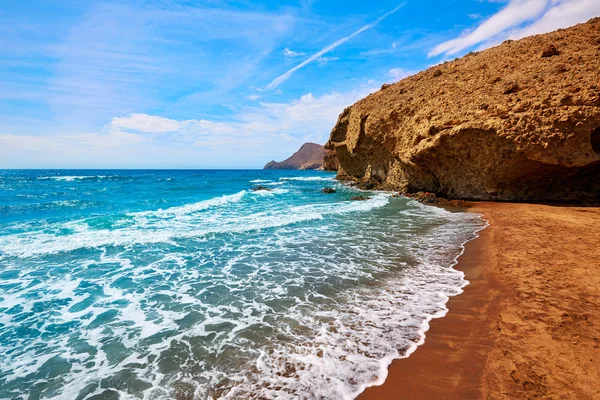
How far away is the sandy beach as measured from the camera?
11.1ft

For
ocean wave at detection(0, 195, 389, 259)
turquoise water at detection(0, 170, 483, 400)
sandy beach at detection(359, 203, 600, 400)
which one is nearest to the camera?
sandy beach at detection(359, 203, 600, 400)

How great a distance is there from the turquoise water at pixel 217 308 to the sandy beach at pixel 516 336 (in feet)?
1.18

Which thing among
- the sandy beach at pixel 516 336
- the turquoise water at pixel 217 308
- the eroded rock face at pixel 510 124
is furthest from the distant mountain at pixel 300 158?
the sandy beach at pixel 516 336

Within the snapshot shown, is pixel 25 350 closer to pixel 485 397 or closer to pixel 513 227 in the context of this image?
pixel 485 397

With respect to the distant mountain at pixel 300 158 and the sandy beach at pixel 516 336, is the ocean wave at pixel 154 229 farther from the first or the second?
the distant mountain at pixel 300 158

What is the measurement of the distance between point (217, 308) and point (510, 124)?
1695cm

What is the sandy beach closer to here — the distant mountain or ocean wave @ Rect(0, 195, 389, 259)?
ocean wave @ Rect(0, 195, 389, 259)

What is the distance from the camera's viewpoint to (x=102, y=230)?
1306 centimetres

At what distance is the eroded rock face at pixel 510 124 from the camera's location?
13.6 m

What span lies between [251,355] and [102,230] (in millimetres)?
12239

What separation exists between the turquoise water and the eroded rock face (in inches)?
270

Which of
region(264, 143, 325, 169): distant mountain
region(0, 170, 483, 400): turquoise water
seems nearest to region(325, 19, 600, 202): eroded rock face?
region(0, 170, 483, 400): turquoise water

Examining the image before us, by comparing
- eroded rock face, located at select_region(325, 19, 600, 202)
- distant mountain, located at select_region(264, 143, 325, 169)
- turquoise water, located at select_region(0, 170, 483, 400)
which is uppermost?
distant mountain, located at select_region(264, 143, 325, 169)

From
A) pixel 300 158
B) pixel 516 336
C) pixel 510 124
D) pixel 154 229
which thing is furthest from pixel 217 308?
pixel 300 158
